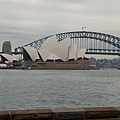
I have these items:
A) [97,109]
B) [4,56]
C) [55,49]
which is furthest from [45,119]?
[4,56]

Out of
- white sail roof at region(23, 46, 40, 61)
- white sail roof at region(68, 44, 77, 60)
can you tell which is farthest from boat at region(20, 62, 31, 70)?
white sail roof at region(68, 44, 77, 60)

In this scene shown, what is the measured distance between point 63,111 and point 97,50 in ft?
308

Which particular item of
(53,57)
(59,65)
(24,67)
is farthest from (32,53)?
(59,65)

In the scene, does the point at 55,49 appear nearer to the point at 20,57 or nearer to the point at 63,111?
the point at 20,57

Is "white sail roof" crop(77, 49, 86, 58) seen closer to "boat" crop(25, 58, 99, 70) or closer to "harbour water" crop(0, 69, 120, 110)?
"boat" crop(25, 58, 99, 70)

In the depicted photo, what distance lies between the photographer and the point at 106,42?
106 m

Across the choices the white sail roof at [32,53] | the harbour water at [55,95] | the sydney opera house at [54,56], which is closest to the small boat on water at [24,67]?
the sydney opera house at [54,56]

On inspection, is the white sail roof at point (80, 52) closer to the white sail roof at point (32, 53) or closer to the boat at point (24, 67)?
the white sail roof at point (32, 53)

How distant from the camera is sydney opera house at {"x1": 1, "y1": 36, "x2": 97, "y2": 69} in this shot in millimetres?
79375

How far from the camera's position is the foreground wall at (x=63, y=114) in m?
4.02

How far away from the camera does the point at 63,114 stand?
4172 millimetres

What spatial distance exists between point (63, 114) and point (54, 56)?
80105 millimetres

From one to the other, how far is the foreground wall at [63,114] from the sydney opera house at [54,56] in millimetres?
71964

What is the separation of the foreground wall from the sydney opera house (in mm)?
71964
